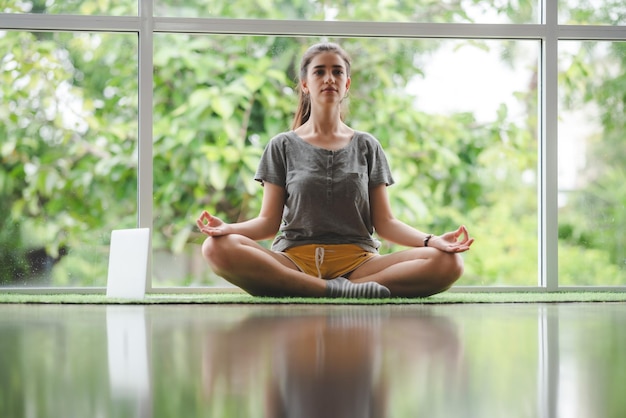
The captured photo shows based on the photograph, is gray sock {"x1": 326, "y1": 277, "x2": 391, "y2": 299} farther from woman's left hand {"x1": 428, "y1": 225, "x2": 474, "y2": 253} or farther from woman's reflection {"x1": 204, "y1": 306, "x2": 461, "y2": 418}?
woman's reflection {"x1": 204, "y1": 306, "x2": 461, "y2": 418}

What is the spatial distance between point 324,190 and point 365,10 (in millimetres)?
1100

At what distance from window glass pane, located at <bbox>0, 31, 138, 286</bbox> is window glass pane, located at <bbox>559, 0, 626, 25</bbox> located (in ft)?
6.36

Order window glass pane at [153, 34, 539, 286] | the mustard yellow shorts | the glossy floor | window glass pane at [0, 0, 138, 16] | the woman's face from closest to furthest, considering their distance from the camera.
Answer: the glossy floor
the mustard yellow shorts
the woman's face
window glass pane at [0, 0, 138, 16]
window glass pane at [153, 34, 539, 286]

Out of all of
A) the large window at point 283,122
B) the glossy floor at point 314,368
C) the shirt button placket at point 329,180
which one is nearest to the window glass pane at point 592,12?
the large window at point 283,122

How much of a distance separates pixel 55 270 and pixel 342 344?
2612mm

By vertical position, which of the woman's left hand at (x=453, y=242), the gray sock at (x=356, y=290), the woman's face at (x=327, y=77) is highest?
the woman's face at (x=327, y=77)

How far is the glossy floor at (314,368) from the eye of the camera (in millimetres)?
713

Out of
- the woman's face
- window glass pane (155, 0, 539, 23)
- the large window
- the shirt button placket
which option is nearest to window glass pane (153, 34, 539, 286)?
the large window

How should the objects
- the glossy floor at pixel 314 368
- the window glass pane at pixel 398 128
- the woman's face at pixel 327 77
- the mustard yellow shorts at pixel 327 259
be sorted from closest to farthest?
the glossy floor at pixel 314 368 → the mustard yellow shorts at pixel 327 259 → the woman's face at pixel 327 77 → the window glass pane at pixel 398 128

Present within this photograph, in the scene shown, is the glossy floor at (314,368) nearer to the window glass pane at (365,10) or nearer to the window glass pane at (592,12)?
the window glass pane at (365,10)

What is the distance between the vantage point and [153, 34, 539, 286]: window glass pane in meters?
3.80

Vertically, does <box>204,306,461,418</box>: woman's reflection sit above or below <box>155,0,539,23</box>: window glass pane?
below

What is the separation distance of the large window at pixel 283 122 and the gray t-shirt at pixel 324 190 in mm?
657

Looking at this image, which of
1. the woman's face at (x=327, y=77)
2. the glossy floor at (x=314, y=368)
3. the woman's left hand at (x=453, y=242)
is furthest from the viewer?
the woman's face at (x=327, y=77)
